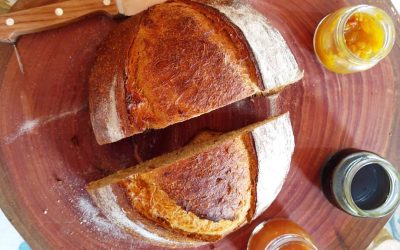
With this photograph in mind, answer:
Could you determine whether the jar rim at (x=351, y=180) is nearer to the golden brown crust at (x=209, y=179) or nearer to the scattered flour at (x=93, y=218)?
the golden brown crust at (x=209, y=179)

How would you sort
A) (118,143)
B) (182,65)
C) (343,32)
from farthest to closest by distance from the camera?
(118,143), (343,32), (182,65)

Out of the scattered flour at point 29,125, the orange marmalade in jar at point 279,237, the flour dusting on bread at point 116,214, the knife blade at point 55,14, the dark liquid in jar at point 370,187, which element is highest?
the knife blade at point 55,14

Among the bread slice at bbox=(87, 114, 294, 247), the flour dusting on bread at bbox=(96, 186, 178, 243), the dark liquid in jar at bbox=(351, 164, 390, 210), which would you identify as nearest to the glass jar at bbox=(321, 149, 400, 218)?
the dark liquid in jar at bbox=(351, 164, 390, 210)

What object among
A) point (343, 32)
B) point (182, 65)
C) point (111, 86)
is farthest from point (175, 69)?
point (343, 32)

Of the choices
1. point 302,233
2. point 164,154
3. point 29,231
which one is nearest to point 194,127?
point 164,154

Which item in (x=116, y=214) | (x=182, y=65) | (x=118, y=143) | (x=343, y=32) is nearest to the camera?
(x=182, y=65)

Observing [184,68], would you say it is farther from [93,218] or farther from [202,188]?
[93,218]

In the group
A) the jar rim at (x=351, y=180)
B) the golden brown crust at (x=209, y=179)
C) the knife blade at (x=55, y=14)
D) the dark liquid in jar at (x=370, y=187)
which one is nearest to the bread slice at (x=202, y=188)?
the golden brown crust at (x=209, y=179)
